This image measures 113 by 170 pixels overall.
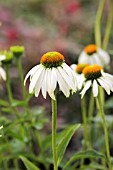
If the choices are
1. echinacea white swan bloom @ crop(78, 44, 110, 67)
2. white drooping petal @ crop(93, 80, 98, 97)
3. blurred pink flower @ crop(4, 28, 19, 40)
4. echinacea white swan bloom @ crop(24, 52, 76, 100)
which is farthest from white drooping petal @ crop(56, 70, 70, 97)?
blurred pink flower @ crop(4, 28, 19, 40)

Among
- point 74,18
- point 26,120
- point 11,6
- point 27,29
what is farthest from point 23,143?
point 11,6

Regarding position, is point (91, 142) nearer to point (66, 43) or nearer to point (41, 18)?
point (66, 43)

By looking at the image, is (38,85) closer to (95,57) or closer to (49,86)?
(49,86)

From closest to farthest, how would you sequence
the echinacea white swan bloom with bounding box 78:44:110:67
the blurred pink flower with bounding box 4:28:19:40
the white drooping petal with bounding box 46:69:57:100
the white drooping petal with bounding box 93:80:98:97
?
the white drooping petal with bounding box 46:69:57:100, the white drooping petal with bounding box 93:80:98:97, the echinacea white swan bloom with bounding box 78:44:110:67, the blurred pink flower with bounding box 4:28:19:40

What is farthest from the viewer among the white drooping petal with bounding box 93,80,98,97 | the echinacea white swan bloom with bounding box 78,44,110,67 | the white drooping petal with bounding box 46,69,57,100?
the echinacea white swan bloom with bounding box 78,44,110,67

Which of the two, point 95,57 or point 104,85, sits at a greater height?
point 95,57

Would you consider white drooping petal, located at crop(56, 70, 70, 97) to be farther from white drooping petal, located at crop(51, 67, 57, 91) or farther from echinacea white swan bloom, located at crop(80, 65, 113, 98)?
echinacea white swan bloom, located at crop(80, 65, 113, 98)

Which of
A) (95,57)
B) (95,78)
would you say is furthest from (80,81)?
(95,57)

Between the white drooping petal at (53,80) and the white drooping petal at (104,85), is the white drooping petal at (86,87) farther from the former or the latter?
the white drooping petal at (53,80)
